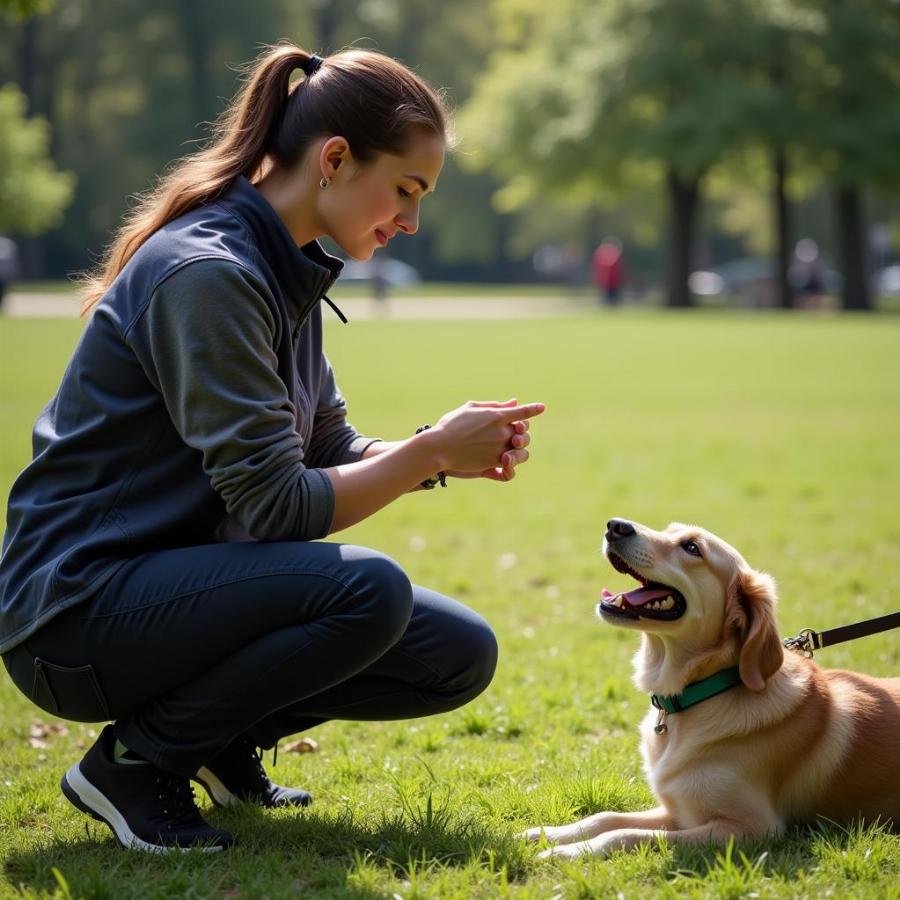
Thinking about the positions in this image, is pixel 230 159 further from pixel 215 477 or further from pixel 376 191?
pixel 215 477

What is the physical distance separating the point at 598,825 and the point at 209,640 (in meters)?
1.30

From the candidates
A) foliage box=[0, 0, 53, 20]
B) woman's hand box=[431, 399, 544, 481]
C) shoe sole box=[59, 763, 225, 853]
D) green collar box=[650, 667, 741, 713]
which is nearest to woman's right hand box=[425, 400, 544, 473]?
woman's hand box=[431, 399, 544, 481]

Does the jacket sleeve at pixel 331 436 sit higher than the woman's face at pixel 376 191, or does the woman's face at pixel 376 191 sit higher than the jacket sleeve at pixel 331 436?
the woman's face at pixel 376 191

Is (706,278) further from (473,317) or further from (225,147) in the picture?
(225,147)

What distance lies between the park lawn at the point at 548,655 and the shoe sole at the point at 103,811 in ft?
0.15

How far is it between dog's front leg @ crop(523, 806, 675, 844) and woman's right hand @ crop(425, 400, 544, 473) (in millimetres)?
1107

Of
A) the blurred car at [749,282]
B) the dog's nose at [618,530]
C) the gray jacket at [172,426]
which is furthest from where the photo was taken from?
the blurred car at [749,282]

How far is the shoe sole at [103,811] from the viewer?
3658 mm

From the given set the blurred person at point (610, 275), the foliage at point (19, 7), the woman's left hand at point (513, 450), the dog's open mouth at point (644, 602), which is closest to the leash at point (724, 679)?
the dog's open mouth at point (644, 602)

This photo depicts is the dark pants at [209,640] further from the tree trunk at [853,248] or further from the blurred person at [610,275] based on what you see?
the blurred person at [610,275]

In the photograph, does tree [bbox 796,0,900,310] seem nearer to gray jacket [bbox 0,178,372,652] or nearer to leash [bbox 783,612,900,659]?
leash [bbox 783,612,900,659]

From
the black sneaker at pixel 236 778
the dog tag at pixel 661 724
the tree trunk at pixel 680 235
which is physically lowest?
the tree trunk at pixel 680 235

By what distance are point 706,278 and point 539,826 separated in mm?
76512

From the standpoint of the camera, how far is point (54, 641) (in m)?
3.61
